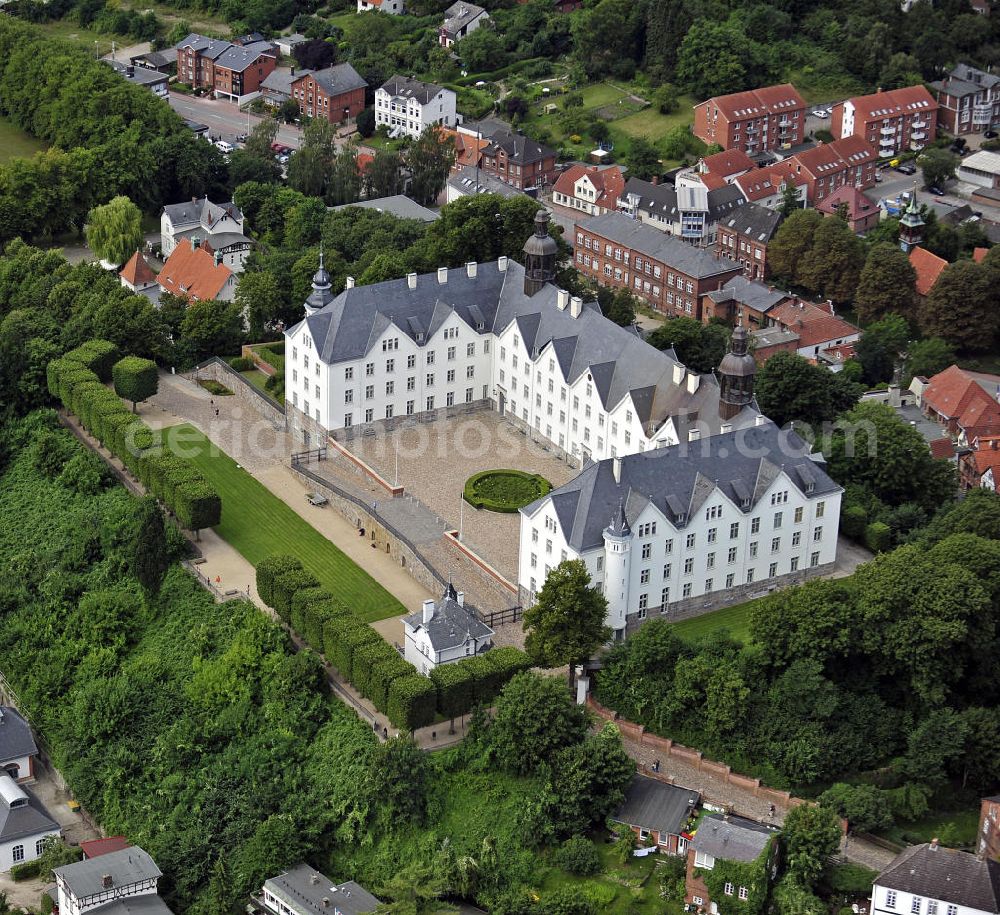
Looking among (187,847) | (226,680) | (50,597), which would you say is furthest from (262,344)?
(187,847)

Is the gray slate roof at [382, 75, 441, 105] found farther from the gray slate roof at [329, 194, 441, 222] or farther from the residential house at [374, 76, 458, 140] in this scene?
the gray slate roof at [329, 194, 441, 222]

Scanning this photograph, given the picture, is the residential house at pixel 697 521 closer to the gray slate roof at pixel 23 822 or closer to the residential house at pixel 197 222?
the gray slate roof at pixel 23 822

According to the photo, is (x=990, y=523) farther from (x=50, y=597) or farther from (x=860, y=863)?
(x=50, y=597)

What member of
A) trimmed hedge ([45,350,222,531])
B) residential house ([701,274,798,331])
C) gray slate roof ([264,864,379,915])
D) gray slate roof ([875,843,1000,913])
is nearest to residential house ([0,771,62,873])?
gray slate roof ([264,864,379,915])

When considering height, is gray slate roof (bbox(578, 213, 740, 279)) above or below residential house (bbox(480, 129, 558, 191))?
above

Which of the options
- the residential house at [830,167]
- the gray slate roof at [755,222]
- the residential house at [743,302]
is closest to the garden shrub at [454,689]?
the residential house at [743,302]

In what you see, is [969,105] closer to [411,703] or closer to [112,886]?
[411,703]
